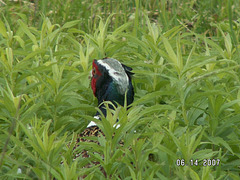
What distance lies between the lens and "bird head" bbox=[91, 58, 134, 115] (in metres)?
4.09

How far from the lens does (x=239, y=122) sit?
12.0 ft

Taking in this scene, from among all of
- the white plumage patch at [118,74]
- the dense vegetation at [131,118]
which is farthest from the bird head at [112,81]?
the dense vegetation at [131,118]

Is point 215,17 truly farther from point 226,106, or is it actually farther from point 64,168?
point 64,168

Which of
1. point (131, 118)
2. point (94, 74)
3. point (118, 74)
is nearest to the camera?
point (131, 118)

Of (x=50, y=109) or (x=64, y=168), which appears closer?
(x=64, y=168)

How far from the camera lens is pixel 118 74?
4094 mm

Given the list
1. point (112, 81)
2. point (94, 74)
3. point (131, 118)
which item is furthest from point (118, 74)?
point (131, 118)

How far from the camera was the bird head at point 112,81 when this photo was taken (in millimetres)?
4090

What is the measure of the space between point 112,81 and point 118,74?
8 cm

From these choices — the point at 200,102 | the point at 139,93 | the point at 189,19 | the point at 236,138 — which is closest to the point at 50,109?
the point at 139,93

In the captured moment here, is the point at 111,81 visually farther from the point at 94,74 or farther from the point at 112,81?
the point at 94,74

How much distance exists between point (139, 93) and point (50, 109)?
0.84m

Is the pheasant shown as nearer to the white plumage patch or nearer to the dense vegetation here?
the white plumage patch

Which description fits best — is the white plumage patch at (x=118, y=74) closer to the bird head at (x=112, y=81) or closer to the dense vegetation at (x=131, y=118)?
the bird head at (x=112, y=81)
